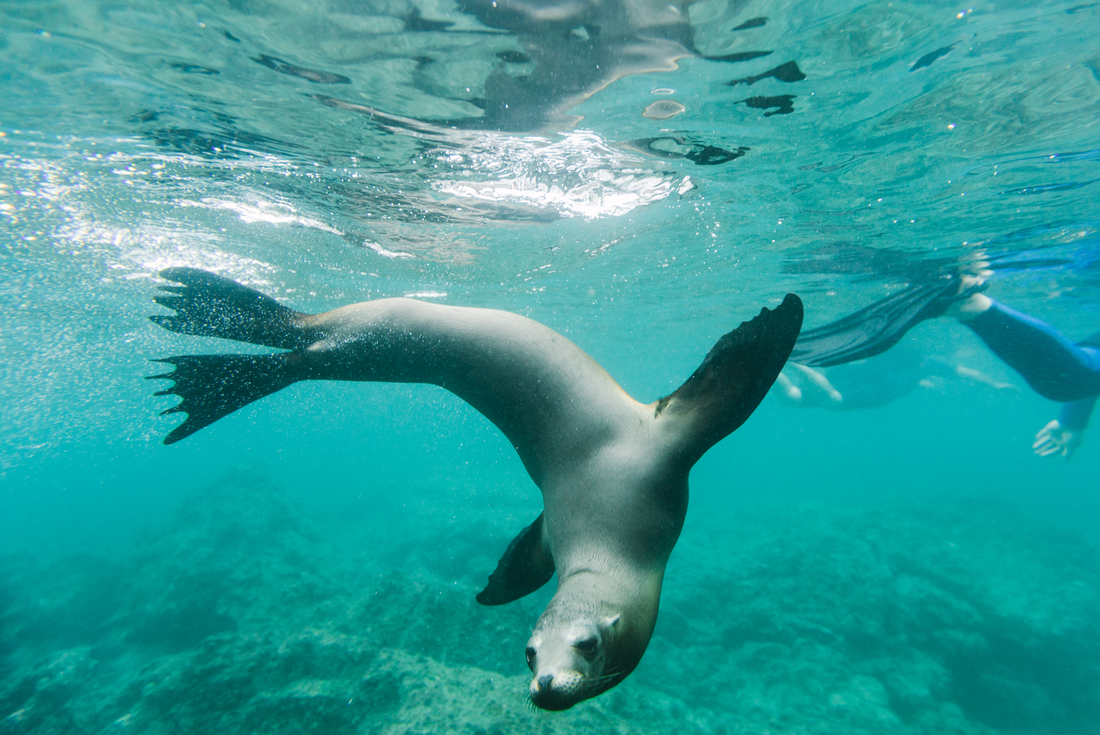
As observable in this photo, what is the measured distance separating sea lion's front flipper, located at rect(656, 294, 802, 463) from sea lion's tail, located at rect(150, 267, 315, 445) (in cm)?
253

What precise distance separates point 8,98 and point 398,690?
8.42 m

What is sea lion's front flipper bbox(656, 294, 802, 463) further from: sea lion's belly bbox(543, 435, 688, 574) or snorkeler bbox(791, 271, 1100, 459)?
snorkeler bbox(791, 271, 1100, 459)

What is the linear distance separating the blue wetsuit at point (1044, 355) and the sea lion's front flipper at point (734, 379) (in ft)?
30.1

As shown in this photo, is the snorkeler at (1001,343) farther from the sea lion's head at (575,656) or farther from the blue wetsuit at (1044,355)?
the sea lion's head at (575,656)

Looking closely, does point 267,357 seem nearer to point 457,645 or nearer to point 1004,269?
point 457,645

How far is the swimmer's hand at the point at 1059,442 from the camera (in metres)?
9.52

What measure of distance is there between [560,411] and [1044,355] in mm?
10200

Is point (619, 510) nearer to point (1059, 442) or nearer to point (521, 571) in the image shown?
point (521, 571)

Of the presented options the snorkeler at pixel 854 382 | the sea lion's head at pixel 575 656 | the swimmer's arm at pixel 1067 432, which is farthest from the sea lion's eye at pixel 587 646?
the snorkeler at pixel 854 382

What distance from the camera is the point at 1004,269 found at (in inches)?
488

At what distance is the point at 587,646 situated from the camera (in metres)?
1.51

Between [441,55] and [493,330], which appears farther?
[441,55]

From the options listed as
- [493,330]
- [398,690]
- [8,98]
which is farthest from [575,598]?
[8,98]

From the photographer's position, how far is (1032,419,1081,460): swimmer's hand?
375 inches
